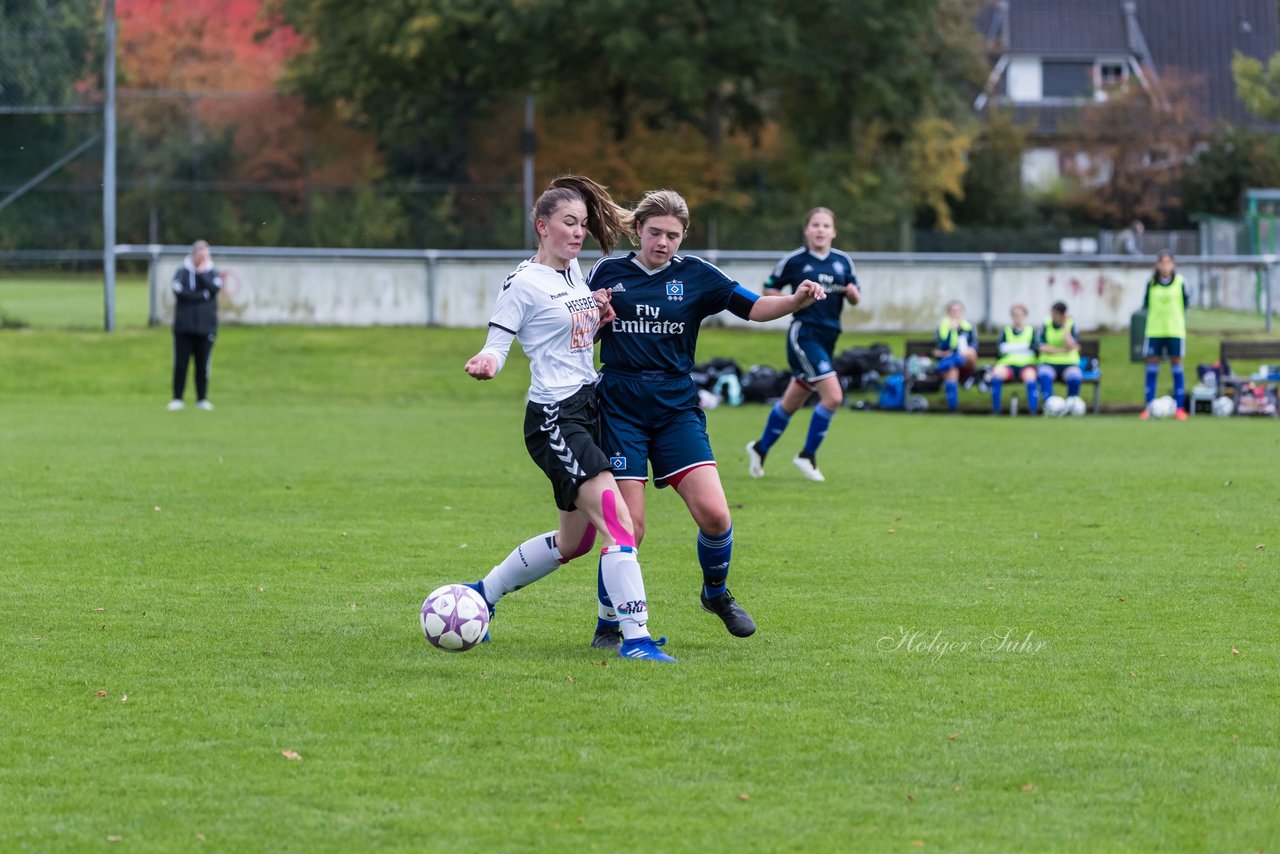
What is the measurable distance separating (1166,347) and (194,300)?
40.9 ft

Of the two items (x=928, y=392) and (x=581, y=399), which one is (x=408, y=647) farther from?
(x=928, y=392)

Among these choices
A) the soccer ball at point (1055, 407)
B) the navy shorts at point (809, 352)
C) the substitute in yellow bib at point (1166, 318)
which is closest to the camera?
the navy shorts at point (809, 352)

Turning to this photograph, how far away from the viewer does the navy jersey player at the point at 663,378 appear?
22.9 feet

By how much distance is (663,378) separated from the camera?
23.2ft

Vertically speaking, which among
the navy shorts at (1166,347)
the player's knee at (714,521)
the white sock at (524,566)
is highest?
the navy shorts at (1166,347)

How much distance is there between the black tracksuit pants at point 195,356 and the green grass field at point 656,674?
7562mm

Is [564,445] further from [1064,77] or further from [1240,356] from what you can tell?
[1064,77]

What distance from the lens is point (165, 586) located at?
8383mm

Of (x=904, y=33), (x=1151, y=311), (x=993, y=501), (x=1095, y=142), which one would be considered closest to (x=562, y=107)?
(x=904, y=33)

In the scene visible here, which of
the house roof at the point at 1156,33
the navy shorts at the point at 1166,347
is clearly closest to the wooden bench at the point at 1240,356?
the navy shorts at the point at 1166,347

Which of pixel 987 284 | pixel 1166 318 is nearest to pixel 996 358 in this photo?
pixel 1166 318

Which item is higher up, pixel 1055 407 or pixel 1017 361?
pixel 1017 361

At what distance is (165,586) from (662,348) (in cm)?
300

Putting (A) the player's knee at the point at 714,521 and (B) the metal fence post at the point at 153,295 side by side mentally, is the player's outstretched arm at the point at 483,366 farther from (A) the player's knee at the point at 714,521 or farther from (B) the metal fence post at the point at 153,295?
(B) the metal fence post at the point at 153,295
